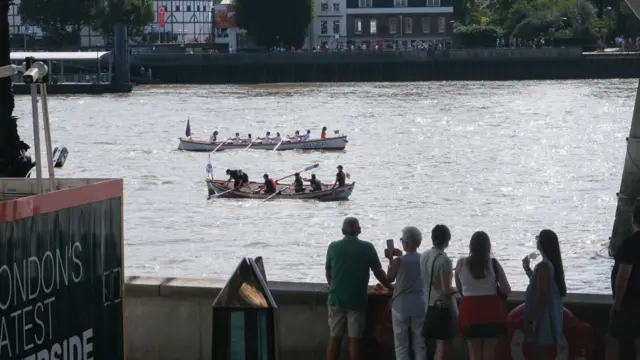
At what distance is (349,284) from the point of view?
906 centimetres

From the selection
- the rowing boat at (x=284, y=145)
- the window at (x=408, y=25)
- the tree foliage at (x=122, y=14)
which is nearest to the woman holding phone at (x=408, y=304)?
the rowing boat at (x=284, y=145)

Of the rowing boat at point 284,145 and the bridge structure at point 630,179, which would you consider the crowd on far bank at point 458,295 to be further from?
the rowing boat at point 284,145

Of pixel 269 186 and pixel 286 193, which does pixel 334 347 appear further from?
pixel 286 193

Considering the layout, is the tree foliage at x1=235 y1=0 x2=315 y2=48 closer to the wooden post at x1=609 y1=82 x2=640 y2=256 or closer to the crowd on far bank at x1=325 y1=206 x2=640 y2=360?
the wooden post at x1=609 y1=82 x2=640 y2=256

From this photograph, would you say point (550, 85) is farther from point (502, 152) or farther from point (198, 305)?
point (198, 305)

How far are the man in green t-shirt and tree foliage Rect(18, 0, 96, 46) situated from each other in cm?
12021

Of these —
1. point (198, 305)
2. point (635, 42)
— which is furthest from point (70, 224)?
point (635, 42)

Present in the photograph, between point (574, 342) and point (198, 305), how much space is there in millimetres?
2595

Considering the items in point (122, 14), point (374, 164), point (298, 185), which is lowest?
point (374, 164)

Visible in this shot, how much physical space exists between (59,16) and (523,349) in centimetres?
12492

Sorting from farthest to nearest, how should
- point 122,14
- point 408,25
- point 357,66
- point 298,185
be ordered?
point 408,25 → point 122,14 → point 357,66 → point 298,185

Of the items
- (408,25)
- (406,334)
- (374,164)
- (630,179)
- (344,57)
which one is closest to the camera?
(406,334)

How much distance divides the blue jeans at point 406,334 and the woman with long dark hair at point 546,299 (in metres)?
0.72

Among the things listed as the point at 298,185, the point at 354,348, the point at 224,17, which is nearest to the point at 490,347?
the point at 354,348
